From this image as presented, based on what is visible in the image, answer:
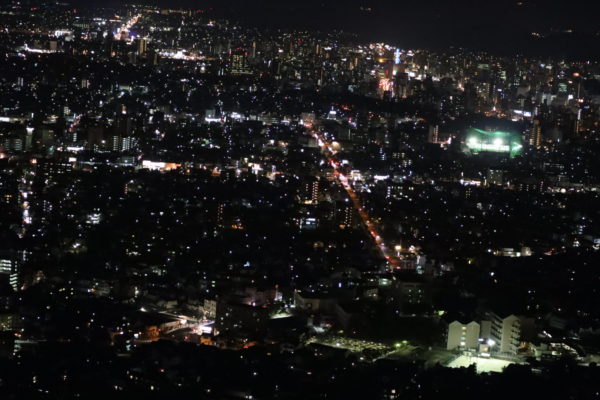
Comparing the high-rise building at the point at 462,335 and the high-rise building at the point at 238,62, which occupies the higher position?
the high-rise building at the point at 238,62

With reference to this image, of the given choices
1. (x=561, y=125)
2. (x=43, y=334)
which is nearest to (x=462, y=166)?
(x=561, y=125)

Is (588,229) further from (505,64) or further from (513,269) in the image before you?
(505,64)

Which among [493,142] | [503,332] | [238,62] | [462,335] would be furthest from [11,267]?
[238,62]

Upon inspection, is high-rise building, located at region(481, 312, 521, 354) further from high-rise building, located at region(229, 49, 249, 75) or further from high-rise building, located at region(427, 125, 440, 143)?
high-rise building, located at region(229, 49, 249, 75)

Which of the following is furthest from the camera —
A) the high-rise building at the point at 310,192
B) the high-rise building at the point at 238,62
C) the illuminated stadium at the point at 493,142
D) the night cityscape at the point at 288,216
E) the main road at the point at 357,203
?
the high-rise building at the point at 238,62

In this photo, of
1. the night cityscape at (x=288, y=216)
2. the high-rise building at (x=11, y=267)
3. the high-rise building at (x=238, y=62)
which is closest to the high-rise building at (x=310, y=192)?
the night cityscape at (x=288, y=216)

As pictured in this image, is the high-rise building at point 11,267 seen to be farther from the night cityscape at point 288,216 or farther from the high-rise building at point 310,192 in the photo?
the high-rise building at point 310,192

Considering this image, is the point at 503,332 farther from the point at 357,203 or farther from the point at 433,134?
the point at 433,134
